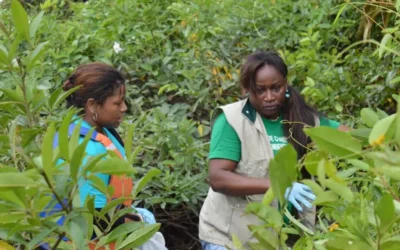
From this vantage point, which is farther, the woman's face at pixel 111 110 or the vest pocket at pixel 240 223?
the vest pocket at pixel 240 223

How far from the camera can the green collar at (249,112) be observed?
3994 mm

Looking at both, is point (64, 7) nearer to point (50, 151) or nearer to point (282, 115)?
point (282, 115)

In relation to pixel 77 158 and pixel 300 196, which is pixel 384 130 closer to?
pixel 77 158

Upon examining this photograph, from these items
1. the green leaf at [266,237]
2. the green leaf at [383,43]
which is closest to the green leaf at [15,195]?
the green leaf at [266,237]

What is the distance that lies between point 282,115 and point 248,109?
18 centimetres

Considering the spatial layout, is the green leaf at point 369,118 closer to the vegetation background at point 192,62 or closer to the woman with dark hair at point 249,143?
the woman with dark hair at point 249,143

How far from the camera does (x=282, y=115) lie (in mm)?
4090

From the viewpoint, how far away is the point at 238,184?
3.88m

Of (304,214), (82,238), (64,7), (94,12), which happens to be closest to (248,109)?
(304,214)

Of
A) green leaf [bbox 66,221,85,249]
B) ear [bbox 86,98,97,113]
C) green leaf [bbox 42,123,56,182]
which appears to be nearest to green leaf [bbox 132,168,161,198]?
green leaf [bbox 66,221,85,249]

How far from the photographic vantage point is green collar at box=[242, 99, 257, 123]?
3.99 metres

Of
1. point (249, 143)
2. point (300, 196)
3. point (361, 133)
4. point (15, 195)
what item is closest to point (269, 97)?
point (249, 143)

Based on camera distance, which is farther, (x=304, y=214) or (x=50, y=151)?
(x=304, y=214)

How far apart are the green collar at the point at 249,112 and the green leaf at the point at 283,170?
261cm
